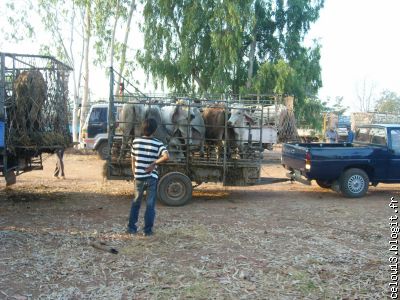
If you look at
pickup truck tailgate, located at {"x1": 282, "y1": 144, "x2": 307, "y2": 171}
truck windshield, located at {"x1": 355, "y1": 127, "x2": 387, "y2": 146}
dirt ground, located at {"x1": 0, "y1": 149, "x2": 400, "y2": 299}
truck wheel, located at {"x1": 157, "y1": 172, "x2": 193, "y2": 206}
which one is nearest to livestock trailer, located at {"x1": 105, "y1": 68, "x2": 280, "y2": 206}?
truck wheel, located at {"x1": 157, "y1": 172, "x2": 193, "y2": 206}

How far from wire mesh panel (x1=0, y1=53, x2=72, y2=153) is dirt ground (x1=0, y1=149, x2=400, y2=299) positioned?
1312 millimetres

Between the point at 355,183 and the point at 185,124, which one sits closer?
the point at 185,124

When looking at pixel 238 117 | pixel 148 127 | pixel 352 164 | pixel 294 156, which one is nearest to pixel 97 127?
pixel 238 117

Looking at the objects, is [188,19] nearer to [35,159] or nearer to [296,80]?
[296,80]

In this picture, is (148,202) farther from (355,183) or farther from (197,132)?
(355,183)

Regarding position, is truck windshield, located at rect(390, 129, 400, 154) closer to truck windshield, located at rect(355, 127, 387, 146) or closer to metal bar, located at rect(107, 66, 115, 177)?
truck windshield, located at rect(355, 127, 387, 146)

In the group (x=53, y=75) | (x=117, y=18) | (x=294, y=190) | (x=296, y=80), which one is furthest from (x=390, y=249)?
(x=117, y=18)

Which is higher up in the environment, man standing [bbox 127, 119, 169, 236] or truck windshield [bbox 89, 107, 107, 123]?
truck windshield [bbox 89, 107, 107, 123]

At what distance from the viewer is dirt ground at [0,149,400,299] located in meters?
4.71

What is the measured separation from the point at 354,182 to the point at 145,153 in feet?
18.6

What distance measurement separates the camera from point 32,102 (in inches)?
335

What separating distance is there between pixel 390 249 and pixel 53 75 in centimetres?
684

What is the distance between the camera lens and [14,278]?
4867 millimetres

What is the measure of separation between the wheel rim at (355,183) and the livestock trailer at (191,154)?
2270 mm
